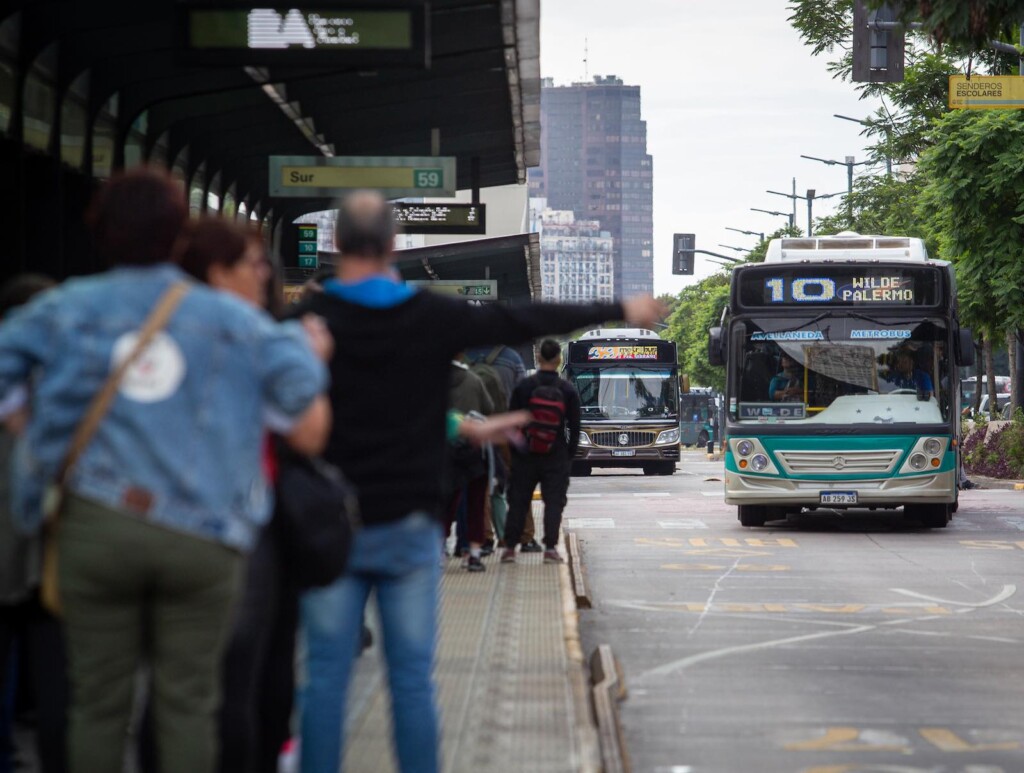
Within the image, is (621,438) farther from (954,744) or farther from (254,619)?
(254,619)

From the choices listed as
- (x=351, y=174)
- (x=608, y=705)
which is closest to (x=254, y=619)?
(x=608, y=705)

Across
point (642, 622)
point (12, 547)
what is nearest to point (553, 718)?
point (12, 547)

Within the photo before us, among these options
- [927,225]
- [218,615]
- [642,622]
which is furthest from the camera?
[927,225]

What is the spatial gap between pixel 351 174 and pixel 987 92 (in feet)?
26.6

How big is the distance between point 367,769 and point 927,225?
3138cm

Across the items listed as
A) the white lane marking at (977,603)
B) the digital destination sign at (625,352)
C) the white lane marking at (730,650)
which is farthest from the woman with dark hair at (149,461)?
the digital destination sign at (625,352)

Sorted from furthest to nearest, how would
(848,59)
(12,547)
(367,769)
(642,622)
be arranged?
1. (848,59)
2. (642,622)
3. (367,769)
4. (12,547)

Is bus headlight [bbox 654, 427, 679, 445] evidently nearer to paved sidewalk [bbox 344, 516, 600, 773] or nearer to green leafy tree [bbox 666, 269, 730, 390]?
paved sidewalk [bbox 344, 516, 600, 773]

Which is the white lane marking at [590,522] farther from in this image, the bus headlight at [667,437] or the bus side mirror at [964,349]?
the bus headlight at [667,437]

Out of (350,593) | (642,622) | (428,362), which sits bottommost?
(642,622)

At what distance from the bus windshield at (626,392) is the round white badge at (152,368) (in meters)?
33.9

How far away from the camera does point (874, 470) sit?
64.6ft

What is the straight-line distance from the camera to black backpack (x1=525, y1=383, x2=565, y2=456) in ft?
47.1

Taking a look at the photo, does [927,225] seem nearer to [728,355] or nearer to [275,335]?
[728,355]
